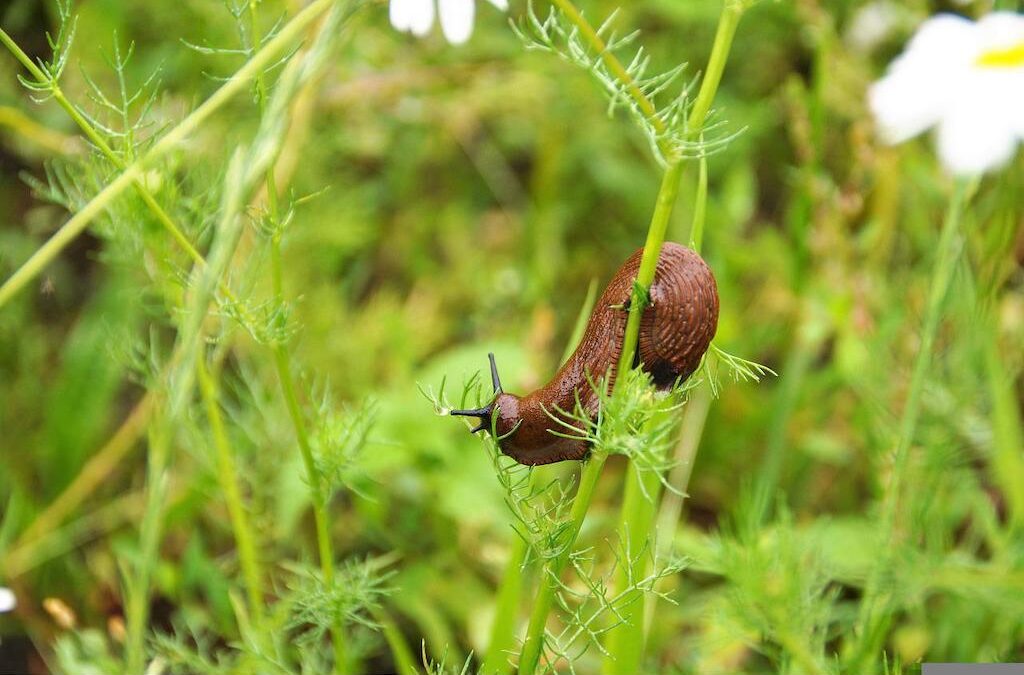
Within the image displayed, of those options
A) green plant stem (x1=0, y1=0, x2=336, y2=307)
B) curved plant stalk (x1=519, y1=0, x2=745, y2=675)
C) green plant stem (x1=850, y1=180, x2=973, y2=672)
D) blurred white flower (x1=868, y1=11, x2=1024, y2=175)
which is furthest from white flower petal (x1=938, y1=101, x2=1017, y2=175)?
green plant stem (x1=0, y1=0, x2=336, y2=307)

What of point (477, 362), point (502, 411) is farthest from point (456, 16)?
point (477, 362)

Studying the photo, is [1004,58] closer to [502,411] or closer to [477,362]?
[502,411]

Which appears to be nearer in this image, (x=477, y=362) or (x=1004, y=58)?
(x=1004, y=58)

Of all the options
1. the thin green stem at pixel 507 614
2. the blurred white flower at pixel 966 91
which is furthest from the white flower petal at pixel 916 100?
the thin green stem at pixel 507 614

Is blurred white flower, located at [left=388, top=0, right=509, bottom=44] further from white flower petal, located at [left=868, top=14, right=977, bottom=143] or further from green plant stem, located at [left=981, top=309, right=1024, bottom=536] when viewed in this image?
green plant stem, located at [left=981, top=309, right=1024, bottom=536]

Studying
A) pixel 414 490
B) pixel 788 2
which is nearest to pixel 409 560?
pixel 414 490

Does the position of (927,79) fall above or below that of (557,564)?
above

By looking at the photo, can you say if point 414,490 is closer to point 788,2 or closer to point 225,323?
point 225,323

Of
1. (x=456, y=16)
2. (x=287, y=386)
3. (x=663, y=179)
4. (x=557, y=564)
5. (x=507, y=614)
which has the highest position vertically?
(x=456, y=16)
